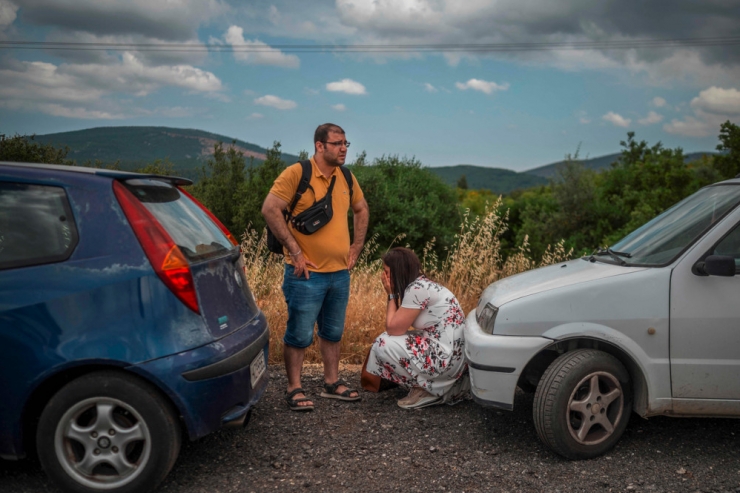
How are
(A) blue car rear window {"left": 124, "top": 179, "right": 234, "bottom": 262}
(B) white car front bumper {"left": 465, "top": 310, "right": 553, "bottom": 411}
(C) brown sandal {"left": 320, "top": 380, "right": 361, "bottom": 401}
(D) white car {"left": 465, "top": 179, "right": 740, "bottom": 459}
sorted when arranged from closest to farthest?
(A) blue car rear window {"left": 124, "top": 179, "right": 234, "bottom": 262}, (D) white car {"left": 465, "top": 179, "right": 740, "bottom": 459}, (B) white car front bumper {"left": 465, "top": 310, "right": 553, "bottom": 411}, (C) brown sandal {"left": 320, "top": 380, "right": 361, "bottom": 401}

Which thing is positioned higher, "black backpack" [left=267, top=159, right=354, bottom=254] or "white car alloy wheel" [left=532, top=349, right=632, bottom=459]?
"black backpack" [left=267, top=159, right=354, bottom=254]

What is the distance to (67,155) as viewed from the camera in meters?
16.8

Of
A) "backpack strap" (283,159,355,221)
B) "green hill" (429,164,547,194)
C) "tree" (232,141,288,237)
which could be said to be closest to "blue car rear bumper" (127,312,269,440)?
"backpack strap" (283,159,355,221)

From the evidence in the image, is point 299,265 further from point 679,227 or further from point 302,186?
point 679,227

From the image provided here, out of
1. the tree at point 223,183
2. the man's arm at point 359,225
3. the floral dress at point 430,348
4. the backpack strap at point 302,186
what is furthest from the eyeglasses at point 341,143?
the tree at point 223,183

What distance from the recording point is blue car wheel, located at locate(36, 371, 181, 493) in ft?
10.4

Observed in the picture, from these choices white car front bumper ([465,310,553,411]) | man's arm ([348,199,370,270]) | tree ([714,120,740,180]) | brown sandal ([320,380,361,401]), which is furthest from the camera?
tree ([714,120,740,180])

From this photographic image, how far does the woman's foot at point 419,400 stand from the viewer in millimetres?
4898

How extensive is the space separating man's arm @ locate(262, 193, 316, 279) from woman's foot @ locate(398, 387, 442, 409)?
1.25m

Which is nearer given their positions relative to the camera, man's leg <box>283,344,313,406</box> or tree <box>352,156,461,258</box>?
man's leg <box>283,344,313,406</box>

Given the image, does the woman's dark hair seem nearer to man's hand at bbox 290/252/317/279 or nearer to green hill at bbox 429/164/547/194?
man's hand at bbox 290/252/317/279

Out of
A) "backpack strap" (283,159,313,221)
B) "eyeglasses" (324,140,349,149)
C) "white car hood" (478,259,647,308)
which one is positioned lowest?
"white car hood" (478,259,647,308)

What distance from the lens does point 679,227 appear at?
13.6 feet

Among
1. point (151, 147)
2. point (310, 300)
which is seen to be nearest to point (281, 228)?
point (310, 300)
